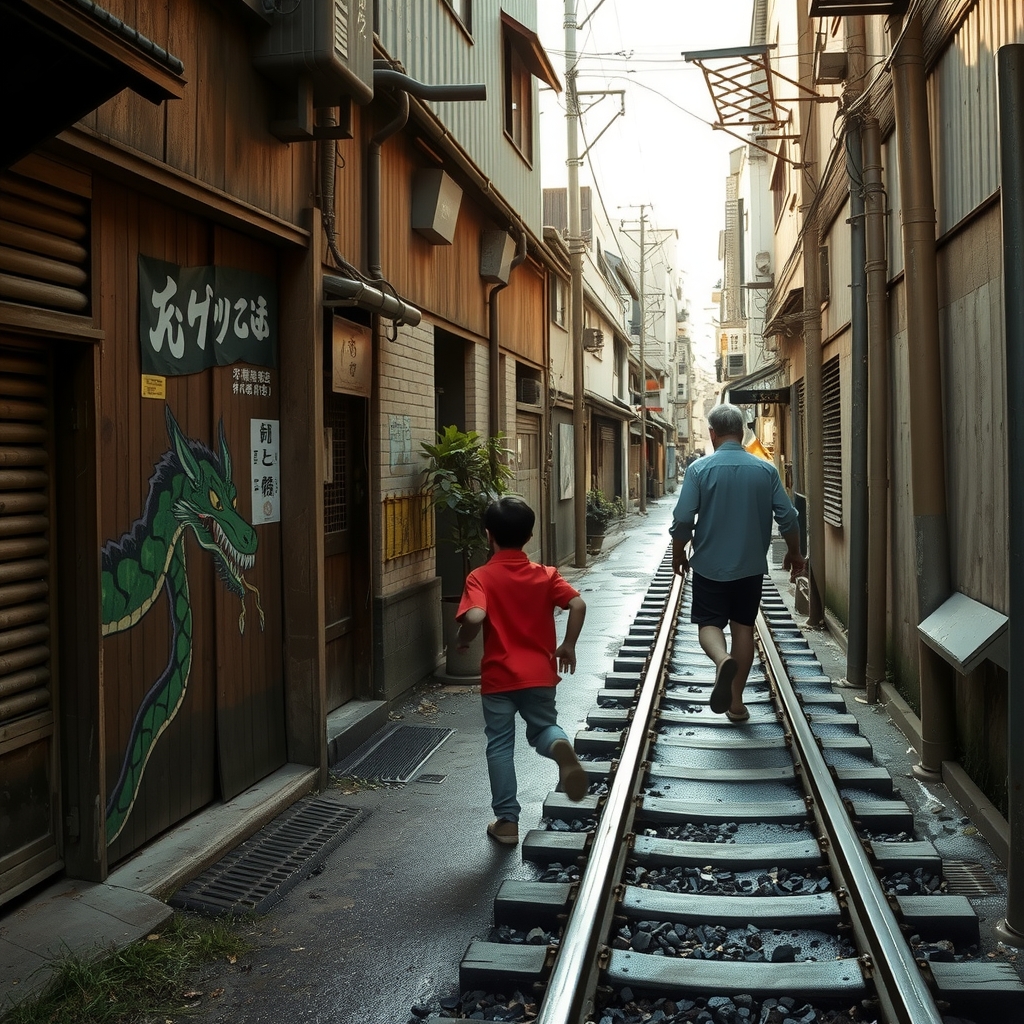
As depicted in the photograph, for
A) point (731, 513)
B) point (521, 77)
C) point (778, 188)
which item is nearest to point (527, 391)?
point (521, 77)

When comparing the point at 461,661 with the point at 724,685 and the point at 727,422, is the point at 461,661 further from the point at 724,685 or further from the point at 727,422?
the point at 727,422

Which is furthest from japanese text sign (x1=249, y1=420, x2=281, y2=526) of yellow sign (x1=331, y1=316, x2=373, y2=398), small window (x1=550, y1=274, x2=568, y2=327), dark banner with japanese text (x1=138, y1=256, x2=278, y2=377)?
small window (x1=550, y1=274, x2=568, y2=327)

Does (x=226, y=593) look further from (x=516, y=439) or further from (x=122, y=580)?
(x=516, y=439)

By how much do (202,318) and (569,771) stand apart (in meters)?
2.93

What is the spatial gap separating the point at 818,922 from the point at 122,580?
3242 mm

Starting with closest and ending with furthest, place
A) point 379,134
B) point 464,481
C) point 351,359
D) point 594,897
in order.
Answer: point 594,897
point 351,359
point 379,134
point 464,481

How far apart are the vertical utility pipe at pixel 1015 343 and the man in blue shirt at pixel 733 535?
286 centimetres

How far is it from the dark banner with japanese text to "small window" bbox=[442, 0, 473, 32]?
16.9ft

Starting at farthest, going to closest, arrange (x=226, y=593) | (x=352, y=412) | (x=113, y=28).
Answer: (x=352, y=412) < (x=226, y=593) < (x=113, y=28)

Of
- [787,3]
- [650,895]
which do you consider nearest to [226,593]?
[650,895]

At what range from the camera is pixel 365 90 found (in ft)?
18.9

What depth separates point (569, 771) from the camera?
14.8ft

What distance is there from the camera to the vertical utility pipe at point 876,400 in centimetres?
765

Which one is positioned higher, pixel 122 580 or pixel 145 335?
pixel 145 335
